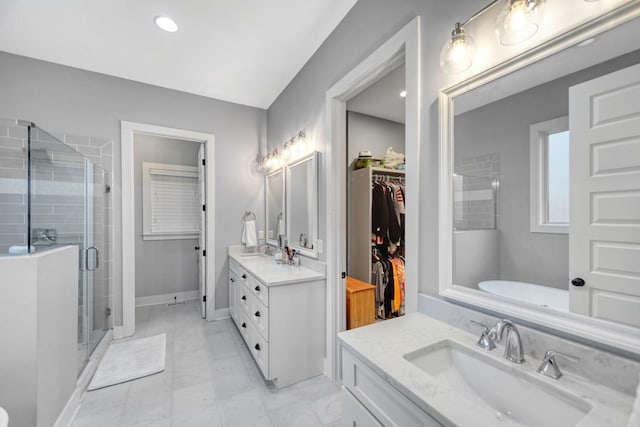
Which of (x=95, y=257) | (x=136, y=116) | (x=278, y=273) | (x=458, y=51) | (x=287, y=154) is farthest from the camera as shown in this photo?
(x=136, y=116)

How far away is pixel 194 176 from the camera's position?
13.7ft

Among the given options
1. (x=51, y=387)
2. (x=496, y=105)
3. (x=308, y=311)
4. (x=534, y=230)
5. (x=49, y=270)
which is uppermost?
(x=496, y=105)

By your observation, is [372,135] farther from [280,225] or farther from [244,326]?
[244,326]

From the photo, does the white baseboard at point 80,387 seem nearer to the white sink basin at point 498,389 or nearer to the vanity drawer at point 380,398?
the vanity drawer at point 380,398

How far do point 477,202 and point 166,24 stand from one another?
A: 252 centimetres

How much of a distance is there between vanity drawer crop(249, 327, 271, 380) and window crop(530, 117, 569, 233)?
1.81m

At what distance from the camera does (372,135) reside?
3.46 metres

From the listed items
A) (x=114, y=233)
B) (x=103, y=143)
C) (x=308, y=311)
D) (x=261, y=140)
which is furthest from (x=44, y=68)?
(x=308, y=311)

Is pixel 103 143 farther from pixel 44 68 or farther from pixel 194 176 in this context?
pixel 194 176

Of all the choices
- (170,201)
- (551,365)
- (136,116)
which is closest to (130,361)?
(170,201)

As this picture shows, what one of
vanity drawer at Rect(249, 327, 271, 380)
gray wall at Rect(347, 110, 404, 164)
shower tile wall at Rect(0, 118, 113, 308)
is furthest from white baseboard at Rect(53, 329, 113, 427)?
gray wall at Rect(347, 110, 404, 164)

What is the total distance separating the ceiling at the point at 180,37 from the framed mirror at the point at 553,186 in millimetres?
1397

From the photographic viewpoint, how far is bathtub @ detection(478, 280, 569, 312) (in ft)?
2.72

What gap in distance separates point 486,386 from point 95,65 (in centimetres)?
386
